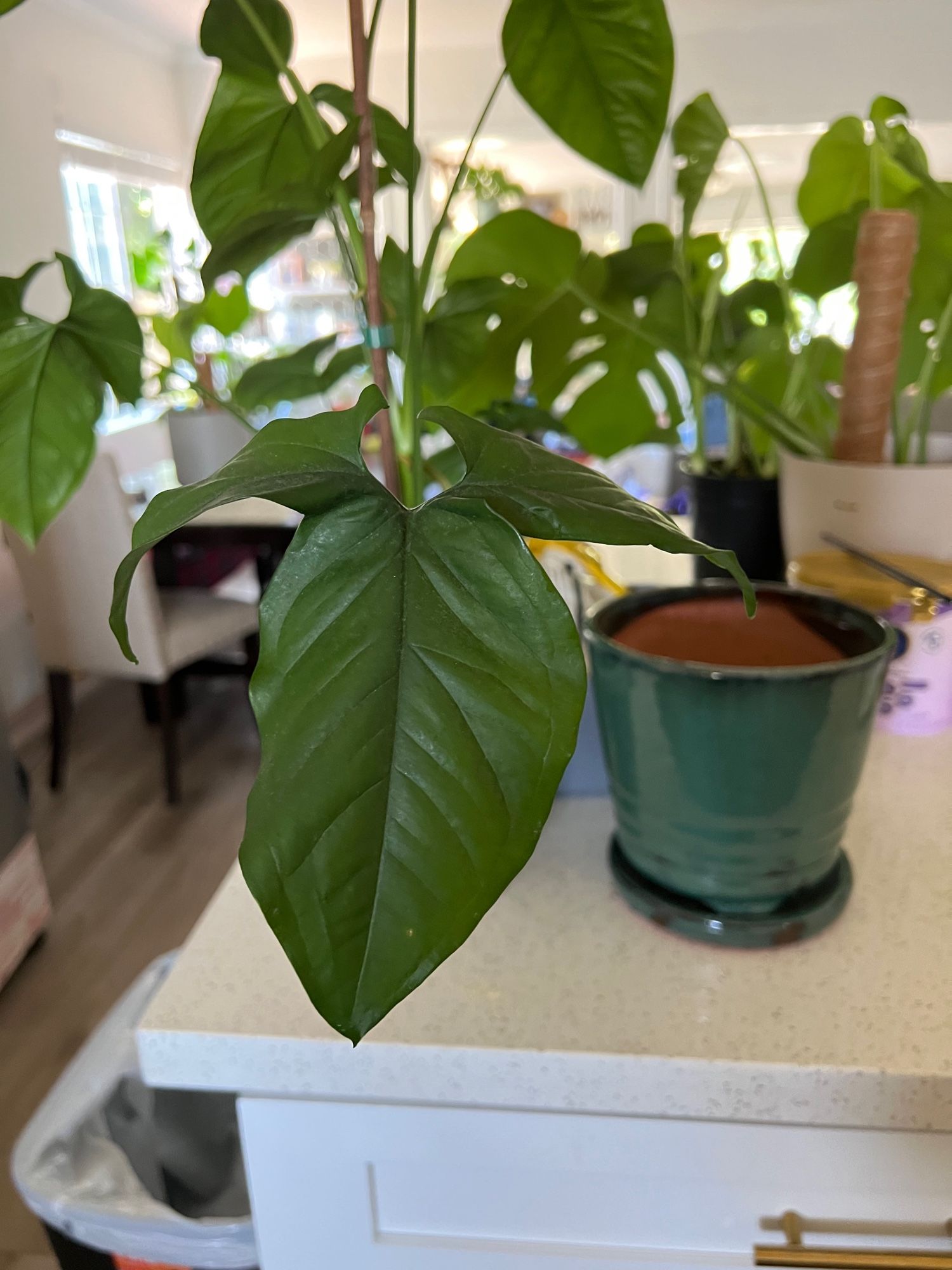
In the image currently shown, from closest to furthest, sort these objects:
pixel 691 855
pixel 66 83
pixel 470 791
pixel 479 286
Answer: pixel 470 791
pixel 691 855
pixel 479 286
pixel 66 83

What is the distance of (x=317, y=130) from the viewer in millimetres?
534

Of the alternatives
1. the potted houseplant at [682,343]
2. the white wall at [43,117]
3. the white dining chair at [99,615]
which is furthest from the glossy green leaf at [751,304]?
the white wall at [43,117]

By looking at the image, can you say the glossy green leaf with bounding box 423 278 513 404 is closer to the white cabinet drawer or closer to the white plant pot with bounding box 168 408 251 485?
the white cabinet drawer

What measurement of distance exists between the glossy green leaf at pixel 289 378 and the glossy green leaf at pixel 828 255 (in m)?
0.42

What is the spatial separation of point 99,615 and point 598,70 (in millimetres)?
2091

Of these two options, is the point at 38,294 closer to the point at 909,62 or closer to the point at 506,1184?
the point at 506,1184

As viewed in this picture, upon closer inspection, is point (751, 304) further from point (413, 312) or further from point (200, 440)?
point (200, 440)

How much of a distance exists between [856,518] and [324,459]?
541 mm

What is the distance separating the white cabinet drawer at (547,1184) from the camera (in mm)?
466

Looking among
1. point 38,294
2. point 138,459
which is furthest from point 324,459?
point 138,459

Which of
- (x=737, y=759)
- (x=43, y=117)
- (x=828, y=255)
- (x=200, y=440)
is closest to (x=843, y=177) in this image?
(x=828, y=255)

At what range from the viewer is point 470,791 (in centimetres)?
27

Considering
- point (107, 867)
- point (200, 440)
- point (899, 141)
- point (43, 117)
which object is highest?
point (43, 117)

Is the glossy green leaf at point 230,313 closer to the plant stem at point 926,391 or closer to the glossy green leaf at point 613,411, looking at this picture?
the glossy green leaf at point 613,411
